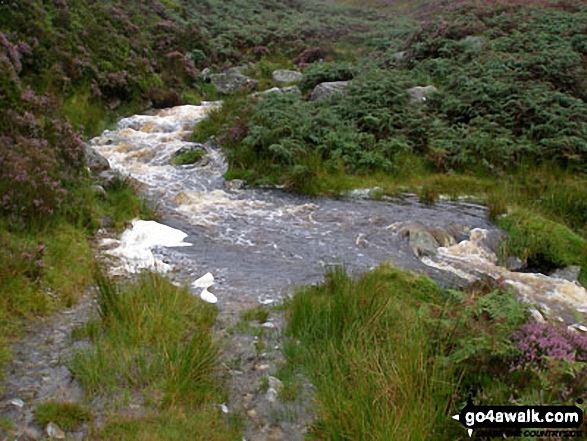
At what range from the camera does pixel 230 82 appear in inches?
847

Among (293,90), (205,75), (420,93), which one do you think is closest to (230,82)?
(205,75)

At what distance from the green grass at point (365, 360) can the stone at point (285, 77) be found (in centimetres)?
1638

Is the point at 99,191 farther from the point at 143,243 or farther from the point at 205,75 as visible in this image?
the point at 205,75

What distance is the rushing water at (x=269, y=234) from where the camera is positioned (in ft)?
25.0

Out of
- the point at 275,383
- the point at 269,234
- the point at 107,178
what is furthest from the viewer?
the point at 107,178

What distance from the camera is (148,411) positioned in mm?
4160

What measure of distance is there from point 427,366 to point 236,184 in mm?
8832

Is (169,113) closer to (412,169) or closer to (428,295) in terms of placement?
(412,169)

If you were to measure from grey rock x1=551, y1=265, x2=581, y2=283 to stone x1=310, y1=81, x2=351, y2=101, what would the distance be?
990cm

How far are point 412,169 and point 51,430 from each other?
408 inches

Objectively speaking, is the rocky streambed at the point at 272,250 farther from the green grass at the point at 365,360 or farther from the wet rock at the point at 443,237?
the green grass at the point at 365,360

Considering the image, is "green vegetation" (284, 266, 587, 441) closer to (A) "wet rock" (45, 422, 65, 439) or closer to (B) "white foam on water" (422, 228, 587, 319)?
(A) "wet rock" (45, 422, 65, 439)

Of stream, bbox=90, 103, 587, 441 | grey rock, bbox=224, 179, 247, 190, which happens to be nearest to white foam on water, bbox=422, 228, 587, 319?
stream, bbox=90, 103, 587, 441

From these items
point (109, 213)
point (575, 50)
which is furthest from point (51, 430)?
point (575, 50)
